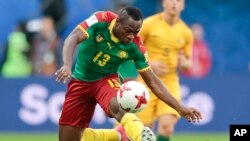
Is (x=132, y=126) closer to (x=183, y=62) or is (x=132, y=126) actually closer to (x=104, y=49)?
(x=104, y=49)

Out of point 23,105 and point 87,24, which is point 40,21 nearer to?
point 23,105

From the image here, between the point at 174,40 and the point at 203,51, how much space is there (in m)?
7.83

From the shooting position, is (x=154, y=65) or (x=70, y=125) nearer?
(x=70, y=125)

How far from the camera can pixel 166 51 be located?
17.3m

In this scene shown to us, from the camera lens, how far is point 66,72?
12.9 metres

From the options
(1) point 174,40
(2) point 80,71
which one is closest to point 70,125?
(2) point 80,71

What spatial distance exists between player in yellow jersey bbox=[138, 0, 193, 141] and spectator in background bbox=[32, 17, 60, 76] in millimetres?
7306

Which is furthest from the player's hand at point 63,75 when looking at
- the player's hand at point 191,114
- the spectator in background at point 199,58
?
the spectator in background at point 199,58

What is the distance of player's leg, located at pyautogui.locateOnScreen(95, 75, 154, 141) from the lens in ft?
44.4

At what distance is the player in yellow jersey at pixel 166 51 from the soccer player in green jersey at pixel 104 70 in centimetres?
216

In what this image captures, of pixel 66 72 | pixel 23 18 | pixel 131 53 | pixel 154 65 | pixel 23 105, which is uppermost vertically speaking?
pixel 23 18

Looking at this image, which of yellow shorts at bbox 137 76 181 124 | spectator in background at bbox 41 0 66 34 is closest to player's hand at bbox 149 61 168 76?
yellow shorts at bbox 137 76 181 124

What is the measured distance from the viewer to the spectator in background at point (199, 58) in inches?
989

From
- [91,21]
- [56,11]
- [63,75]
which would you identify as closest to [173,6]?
[91,21]
